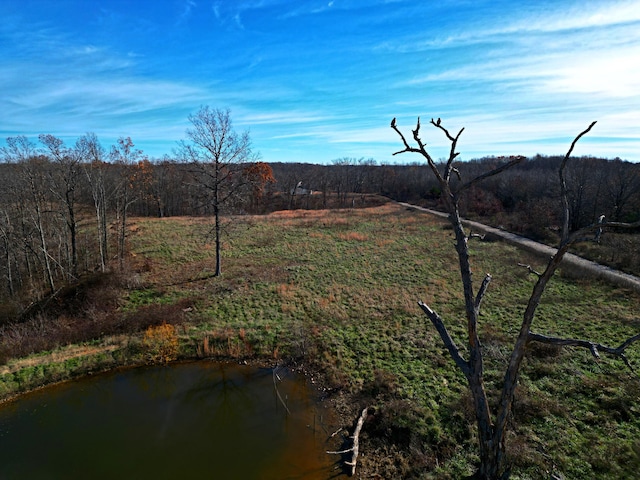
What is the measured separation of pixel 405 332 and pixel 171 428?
9431mm

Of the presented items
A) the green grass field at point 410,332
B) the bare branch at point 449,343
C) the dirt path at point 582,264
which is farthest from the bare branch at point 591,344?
the dirt path at point 582,264

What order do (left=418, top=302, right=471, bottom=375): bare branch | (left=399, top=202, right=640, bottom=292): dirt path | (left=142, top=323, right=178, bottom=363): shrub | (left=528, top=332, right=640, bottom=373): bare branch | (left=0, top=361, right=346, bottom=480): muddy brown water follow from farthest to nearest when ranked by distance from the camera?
(left=399, top=202, right=640, bottom=292): dirt path < (left=142, top=323, right=178, bottom=363): shrub < (left=0, top=361, right=346, bottom=480): muddy brown water < (left=418, top=302, right=471, bottom=375): bare branch < (left=528, top=332, right=640, bottom=373): bare branch

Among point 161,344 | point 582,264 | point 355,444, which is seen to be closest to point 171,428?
point 161,344

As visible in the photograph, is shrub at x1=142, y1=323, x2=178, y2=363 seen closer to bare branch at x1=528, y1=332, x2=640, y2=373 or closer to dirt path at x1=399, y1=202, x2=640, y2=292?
bare branch at x1=528, y1=332, x2=640, y2=373

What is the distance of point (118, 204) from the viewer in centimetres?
3131

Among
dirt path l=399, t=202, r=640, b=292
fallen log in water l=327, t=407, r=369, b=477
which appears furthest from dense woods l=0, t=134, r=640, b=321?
fallen log in water l=327, t=407, r=369, b=477

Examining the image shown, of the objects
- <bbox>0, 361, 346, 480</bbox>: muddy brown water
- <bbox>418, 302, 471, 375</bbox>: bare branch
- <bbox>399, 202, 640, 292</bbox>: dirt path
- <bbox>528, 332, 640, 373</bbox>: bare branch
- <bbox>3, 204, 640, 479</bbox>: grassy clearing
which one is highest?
<bbox>528, 332, 640, 373</bbox>: bare branch

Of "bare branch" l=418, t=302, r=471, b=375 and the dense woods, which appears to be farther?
the dense woods

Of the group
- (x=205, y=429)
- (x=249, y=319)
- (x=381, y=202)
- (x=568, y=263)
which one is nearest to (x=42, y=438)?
(x=205, y=429)

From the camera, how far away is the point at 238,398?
11680mm

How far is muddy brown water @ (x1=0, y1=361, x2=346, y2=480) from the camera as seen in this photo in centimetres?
861

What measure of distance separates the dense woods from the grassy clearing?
13.0 ft

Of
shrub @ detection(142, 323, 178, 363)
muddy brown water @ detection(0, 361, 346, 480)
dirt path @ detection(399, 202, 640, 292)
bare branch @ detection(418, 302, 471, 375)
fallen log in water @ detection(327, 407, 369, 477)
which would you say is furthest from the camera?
dirt path @ detection(399, 202, 640, 292)

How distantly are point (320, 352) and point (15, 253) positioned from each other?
21893 mm
